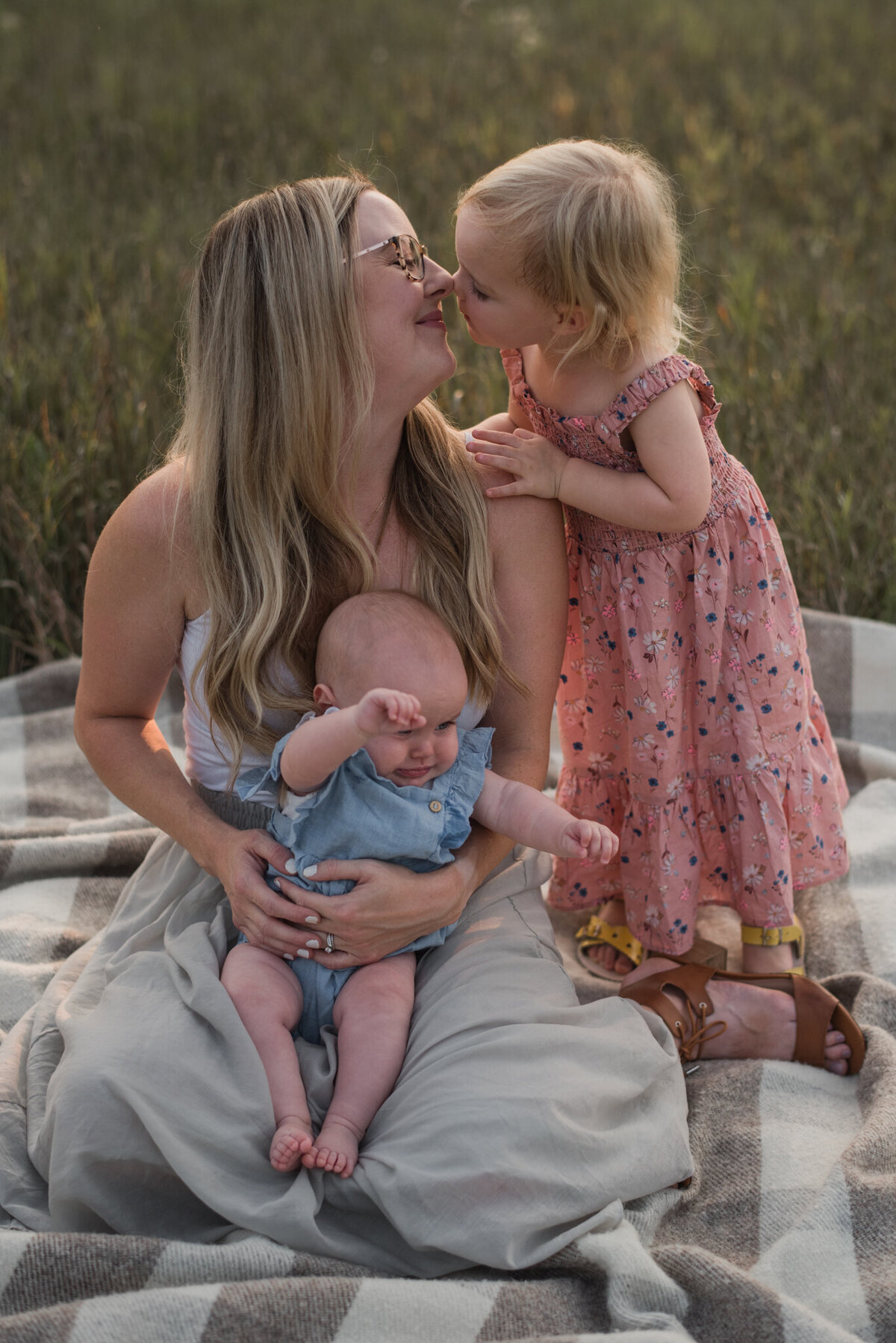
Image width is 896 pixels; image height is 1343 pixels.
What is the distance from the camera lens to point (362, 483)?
2.36 m

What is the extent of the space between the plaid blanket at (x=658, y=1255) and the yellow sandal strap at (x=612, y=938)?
0.23 ft

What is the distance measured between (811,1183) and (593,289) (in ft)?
5.12

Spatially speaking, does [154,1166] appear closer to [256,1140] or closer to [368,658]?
[256,1140]

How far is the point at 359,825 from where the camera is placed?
205 cm

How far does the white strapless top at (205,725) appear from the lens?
2271 mm

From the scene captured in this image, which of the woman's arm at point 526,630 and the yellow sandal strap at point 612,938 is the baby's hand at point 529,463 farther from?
the yellow sandal strap at point 612,938

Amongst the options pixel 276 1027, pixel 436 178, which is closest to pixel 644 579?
pixel 276 1027

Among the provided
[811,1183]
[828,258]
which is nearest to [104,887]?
[811,1183]

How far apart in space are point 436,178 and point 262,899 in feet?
15.9

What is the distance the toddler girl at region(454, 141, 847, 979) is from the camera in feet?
7.02

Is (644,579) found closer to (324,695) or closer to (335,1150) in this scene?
(324,695)

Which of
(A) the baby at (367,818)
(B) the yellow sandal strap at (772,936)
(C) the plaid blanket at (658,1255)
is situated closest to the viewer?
(C) the plaid blanket at (658,1255)

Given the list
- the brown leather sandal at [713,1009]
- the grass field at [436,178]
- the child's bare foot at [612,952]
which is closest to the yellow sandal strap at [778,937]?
the brown leather sandal at [713,1009]

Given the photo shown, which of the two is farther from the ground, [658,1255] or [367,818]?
[367,818]
